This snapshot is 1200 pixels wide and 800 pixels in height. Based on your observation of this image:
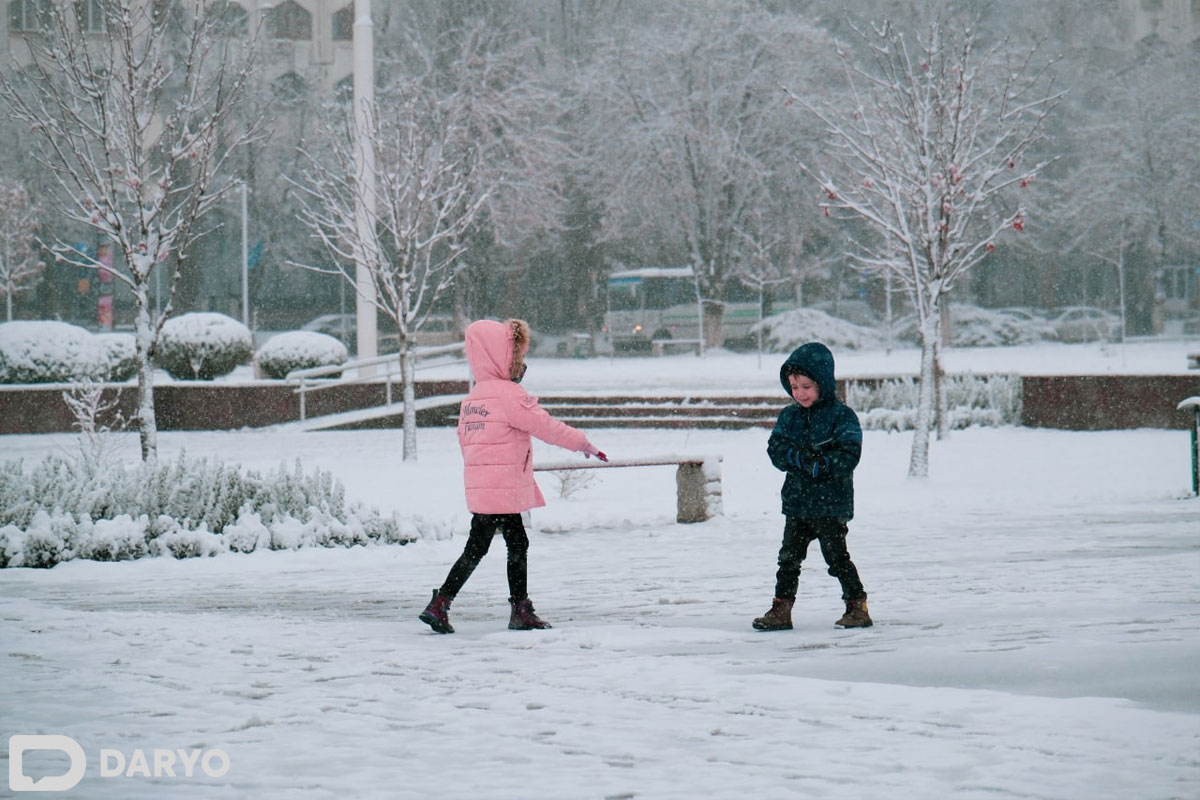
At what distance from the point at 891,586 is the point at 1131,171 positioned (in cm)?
4450

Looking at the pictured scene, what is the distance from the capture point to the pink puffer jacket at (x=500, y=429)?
23.5ft

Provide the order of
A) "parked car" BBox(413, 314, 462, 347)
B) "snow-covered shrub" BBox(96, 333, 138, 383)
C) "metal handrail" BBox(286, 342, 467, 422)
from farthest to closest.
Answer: "parked car" BBox(413, 314, 462, 347)
"snow-covered shrub" BBox(96, 333, 138, 383)
"metal handrail" BBox(286, 342, 467, 422)

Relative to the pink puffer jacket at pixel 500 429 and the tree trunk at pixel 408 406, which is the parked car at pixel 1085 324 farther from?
the pink puffer jacket at pixel 500 429

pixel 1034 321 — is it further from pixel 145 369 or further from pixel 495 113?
pixel 145 369

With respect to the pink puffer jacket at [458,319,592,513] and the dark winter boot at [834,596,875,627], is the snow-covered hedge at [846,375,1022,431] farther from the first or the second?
the pink puffer jacket at [458,319,592,513]

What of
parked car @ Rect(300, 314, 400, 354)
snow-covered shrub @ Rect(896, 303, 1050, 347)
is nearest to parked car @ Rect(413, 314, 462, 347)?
parked car @ Rect(300, 314, 400, 354)

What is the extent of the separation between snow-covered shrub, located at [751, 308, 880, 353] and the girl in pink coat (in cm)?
3491

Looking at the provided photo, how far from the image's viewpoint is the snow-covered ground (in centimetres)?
457

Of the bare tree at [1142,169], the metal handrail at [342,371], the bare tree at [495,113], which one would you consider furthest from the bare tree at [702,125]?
the metal handrail at [342,371]

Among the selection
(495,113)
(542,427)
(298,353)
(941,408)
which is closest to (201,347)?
(298,353)

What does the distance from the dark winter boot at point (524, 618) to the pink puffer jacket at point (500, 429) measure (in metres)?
0.48

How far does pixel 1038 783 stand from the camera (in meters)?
4.32

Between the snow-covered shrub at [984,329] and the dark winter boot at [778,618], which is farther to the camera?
the snow-covered shrub at [984,329]

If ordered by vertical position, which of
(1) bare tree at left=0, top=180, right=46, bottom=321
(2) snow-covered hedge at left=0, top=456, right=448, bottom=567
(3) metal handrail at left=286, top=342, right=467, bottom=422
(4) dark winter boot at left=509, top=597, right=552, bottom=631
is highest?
(1) bare tree at left=0, top=180, right=46, bottom=321
